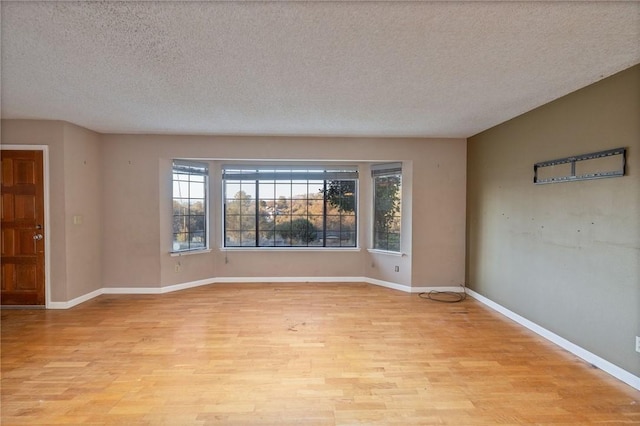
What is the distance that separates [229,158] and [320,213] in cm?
177

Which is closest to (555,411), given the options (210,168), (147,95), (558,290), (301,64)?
(558,290)

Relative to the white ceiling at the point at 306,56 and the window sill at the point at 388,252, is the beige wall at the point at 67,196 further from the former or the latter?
the window sill at the point at 388,252

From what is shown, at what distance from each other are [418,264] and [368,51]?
3.46 meters

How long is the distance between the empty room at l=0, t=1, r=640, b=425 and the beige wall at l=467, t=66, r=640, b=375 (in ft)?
0.07

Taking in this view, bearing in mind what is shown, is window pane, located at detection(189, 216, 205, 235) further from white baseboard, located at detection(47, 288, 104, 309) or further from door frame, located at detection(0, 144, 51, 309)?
door frame, located at detection(0, 144, 51, 309)

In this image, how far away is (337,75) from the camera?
2.46 meters

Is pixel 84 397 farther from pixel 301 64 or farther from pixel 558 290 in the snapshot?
pixel 558 290

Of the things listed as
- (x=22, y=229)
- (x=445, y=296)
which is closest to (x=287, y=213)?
(x=445, y=296)

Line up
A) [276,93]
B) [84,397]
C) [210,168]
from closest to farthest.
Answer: [84,397], [276,93], [210,168]

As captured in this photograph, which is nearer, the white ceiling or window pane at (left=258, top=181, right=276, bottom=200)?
the white ceiling

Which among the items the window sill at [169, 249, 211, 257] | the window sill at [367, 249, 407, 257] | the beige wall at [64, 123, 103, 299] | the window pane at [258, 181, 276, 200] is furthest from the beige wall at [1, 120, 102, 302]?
the window sill at [367, 249, 407, 257]

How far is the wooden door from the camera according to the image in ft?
12.6

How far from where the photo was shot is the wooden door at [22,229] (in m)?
3.84

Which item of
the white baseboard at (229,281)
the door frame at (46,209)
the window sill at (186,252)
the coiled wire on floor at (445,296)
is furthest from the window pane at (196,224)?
the coiled wire on floor at (445,296)
